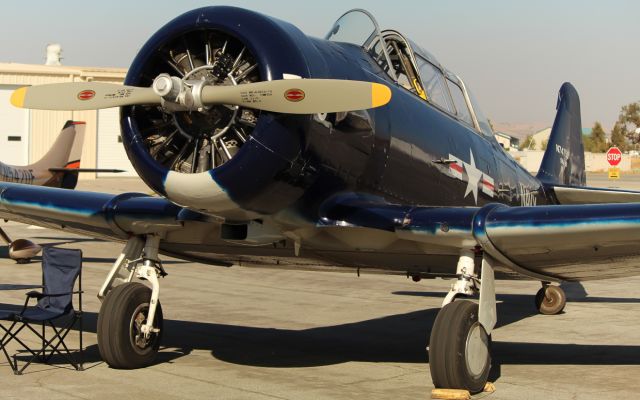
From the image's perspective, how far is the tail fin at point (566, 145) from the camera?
1405 cm

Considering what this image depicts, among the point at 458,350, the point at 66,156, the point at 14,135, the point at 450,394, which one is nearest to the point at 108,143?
the point at 14,135

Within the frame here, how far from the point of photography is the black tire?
1252cm

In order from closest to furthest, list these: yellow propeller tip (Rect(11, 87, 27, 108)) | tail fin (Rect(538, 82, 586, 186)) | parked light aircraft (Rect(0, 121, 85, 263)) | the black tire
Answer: yellow propeller tip (Rect(11, 87, 27, 108)) → the black tire → tail fin (Rect(538, 82, 586, 186)) → parked light aircraft (Rect(0, 121, 85, 263))

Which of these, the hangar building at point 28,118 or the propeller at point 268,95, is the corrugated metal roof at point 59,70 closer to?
the hangar building at point 28,118

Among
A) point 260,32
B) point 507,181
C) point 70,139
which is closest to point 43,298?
point 260,32

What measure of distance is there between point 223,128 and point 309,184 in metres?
0.81

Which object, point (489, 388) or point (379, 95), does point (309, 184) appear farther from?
point (489, 388)

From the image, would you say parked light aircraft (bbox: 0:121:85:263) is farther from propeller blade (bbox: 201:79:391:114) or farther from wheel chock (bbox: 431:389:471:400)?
wheel chock (bbox: 431:389:471:400)

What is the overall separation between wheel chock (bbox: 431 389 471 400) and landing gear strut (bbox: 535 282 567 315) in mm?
5670

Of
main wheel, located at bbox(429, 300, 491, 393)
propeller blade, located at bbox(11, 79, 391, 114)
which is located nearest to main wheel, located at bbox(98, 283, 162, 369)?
propeller blade, located at bbox(11, 79, 391, 114)

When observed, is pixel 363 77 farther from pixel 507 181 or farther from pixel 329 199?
pixel 507 181

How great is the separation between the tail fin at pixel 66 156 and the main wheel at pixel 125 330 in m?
16.6

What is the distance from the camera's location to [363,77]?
785 cm

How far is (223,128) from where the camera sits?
22.5 ft
